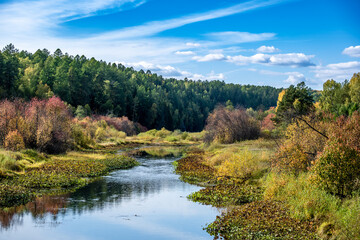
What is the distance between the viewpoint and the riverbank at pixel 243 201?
15.5m

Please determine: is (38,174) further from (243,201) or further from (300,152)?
(300,152)

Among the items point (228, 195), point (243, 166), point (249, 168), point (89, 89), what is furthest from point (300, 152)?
point (89, 89)

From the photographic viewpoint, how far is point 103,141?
67312 millimetres

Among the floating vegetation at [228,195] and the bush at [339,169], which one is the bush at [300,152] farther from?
the bush at [339,169]

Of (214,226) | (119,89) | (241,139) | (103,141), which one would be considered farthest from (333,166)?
Result: (119,89)

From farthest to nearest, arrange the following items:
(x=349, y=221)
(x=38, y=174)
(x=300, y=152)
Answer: (x=38, y=174) → (x=300, y=152) → (x=349, y=221)

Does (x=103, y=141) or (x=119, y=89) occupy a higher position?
(x=119, y=89)

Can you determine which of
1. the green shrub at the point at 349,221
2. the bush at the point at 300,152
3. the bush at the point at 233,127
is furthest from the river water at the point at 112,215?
the bush at the point at 233,127

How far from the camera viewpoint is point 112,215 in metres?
19.6

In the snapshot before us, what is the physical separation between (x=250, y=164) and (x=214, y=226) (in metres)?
11.6

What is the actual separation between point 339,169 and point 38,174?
70.4 feet

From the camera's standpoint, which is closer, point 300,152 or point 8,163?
point 300,152

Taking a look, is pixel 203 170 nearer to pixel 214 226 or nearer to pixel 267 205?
pixel 267 205

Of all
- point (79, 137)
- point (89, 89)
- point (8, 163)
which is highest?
point (89, 89)
